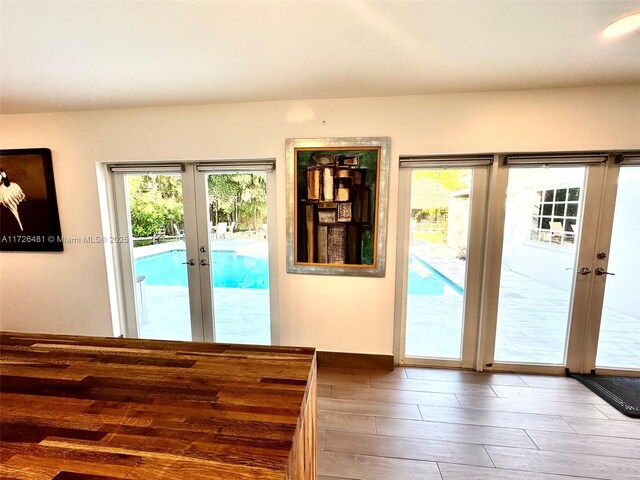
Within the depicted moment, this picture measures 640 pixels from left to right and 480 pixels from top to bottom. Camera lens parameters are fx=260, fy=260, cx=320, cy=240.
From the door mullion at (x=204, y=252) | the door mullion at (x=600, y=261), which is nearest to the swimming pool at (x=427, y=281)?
the door mullion at (x=600, y=261)

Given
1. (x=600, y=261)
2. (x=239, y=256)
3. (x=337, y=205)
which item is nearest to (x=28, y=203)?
(x=239, y=256)

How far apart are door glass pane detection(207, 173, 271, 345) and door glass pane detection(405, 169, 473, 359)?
140 centimetres

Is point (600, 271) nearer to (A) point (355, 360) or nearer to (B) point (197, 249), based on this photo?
(A) point (355, 360)

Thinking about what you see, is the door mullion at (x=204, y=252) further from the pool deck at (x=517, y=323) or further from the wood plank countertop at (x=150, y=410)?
the pool deck at (x=517, y=323)

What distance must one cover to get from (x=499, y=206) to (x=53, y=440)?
280 cm

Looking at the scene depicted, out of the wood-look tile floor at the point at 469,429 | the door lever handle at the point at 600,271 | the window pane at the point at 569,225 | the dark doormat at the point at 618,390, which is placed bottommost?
the wood-look tile floor at the point at 469,429

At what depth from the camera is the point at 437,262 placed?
2404 millimetres

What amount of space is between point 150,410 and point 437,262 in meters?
2.31

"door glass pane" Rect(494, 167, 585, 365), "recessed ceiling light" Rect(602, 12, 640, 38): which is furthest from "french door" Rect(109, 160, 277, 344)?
"recessed ceiling light" Rect(602, 12, 640, 38)

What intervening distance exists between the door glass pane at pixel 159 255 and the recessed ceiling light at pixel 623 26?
10.2 feet

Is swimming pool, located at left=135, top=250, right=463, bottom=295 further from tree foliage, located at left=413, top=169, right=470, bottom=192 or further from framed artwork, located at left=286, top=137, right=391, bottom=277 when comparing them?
tree foliage, located at left=413, top=169, right=470, bottom=192

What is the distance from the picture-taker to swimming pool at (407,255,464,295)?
2.41 m

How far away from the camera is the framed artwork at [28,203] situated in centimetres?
246

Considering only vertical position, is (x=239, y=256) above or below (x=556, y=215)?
below
